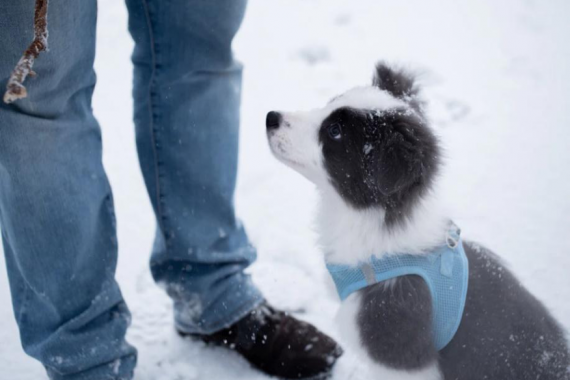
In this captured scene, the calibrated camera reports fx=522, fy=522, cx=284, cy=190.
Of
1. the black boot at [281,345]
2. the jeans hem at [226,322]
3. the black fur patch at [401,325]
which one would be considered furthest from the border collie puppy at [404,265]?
the jeans hem at [226,322]

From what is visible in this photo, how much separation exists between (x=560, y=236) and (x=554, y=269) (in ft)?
0.84

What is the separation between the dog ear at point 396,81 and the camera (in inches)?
74.5

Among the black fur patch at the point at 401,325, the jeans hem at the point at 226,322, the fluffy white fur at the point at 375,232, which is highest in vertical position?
the fluffy white fur at the point at 375,232

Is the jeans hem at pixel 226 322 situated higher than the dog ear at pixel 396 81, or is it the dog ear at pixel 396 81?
the dog ear at pixel 396 81

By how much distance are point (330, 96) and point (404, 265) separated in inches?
85.8

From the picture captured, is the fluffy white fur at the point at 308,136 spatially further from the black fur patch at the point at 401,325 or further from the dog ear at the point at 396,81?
the black fur patch at the point at 401,325

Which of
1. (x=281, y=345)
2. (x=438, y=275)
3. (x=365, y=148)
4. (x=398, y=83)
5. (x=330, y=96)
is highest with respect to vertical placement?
(x=398, y=83)

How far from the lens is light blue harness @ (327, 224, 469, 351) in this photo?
158 cm

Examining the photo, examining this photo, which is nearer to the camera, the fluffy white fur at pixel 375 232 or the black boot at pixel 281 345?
the fluffy white fur at pixel 375 232

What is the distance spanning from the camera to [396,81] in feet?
6.24

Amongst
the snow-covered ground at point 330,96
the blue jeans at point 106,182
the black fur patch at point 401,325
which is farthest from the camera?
the snow-covered ground at point 330,96

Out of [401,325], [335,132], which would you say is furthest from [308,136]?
[401,325]

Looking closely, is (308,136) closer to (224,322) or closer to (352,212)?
(352,212)

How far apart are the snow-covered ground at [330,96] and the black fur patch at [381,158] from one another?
346 millimetres
